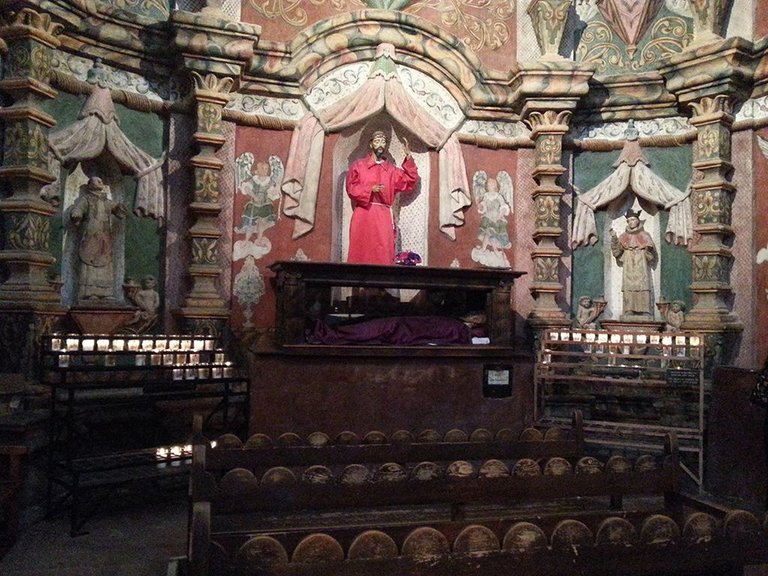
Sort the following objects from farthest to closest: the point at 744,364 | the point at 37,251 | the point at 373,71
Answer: the point at 373,71, the point at 744,364, the point at 37,251

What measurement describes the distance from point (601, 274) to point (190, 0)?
5.85 metres

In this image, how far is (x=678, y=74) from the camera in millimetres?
7992

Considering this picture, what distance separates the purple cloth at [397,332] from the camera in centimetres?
655

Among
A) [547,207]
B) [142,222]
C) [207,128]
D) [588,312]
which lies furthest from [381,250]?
[588,312]

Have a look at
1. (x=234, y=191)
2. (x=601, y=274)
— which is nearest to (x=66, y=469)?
(x=234, y=191)

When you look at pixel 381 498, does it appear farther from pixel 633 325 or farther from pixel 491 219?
pixel 633 325

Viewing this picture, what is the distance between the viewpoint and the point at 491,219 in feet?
28.1

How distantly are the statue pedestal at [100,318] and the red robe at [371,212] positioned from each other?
2523 mm

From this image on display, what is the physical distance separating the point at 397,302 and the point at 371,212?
1099 millimetres

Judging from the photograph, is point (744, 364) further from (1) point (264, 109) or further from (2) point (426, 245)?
(1) point (264, 109)

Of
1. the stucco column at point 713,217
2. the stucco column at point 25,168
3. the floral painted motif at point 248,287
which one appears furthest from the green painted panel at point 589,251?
the stucco column at point 25,168

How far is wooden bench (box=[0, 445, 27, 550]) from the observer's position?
3949 millimetres

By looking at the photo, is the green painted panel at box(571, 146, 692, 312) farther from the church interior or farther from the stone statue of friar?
the stone statue of friar

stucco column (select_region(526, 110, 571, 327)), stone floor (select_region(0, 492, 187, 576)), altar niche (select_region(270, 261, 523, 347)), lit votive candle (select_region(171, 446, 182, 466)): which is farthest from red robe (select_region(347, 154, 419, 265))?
stone floor (select_region(0, 492, 187, 576))
